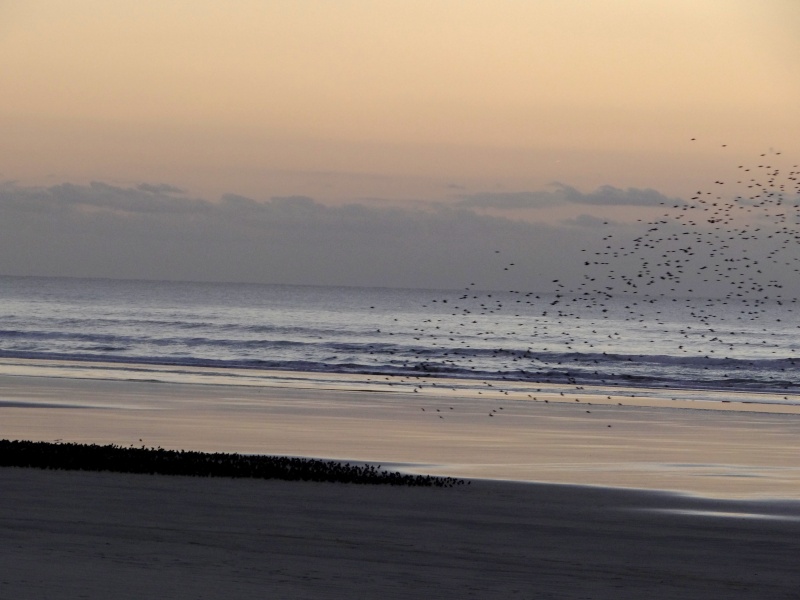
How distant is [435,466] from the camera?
845 inches

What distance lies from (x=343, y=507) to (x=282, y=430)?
11.0m

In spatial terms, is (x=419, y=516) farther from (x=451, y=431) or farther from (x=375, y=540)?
(x=451, y=431)

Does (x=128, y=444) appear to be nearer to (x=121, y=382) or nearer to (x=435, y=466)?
(x=435, y=466)

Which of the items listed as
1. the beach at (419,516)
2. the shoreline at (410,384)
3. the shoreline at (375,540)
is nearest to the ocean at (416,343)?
the shoreline at (410,384)

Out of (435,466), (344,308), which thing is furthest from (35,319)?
(435,466)

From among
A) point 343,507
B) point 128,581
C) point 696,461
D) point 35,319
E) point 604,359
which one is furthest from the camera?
point 35,319

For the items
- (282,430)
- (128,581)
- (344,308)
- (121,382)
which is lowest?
(344,308)

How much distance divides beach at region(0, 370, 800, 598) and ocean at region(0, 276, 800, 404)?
10.6 meters

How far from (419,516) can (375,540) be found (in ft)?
6.00

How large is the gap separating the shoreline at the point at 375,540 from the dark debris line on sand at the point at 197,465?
1.64 feet

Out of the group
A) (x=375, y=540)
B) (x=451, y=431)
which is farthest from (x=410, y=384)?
(x=375, y=540)

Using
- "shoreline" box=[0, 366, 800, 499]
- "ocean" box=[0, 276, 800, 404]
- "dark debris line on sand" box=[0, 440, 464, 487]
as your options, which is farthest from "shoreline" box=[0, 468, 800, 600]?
"ocean" box=[0, 276, 800, 404]

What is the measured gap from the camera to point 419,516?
50.8 feet

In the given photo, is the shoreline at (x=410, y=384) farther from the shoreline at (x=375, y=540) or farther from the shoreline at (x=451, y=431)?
the shoreline at (x=375, y=540)
